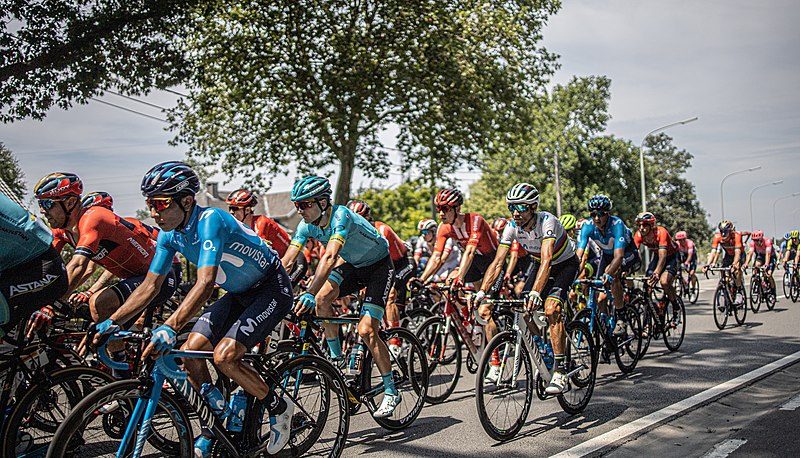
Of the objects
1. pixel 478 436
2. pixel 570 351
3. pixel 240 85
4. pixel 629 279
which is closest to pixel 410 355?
pixel 478 436

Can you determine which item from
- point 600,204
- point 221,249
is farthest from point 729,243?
point 221,249

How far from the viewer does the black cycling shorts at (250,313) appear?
4.31 m

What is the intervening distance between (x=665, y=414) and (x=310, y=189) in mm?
3671

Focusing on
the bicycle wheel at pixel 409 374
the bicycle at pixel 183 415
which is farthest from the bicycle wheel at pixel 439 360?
the bicycle at pixel 183 415

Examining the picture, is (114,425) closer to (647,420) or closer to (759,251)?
(647,420)

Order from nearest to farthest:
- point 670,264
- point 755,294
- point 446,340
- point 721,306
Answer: point 446,340, point 670,264, point 721,306, point 755,294

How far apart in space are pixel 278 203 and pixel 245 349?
246 ft

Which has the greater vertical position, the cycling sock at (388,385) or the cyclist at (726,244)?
the cyclist at (726,244)

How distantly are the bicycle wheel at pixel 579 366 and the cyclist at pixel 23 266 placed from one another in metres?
4.24

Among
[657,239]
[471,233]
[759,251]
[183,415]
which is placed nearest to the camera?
[183,415]

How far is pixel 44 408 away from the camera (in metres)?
4.25

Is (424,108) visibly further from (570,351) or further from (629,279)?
(570,351)

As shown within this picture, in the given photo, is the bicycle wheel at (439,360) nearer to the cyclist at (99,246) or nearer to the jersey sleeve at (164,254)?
the cyclist at (99,246)

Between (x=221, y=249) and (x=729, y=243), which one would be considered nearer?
(x=221, y=249)
